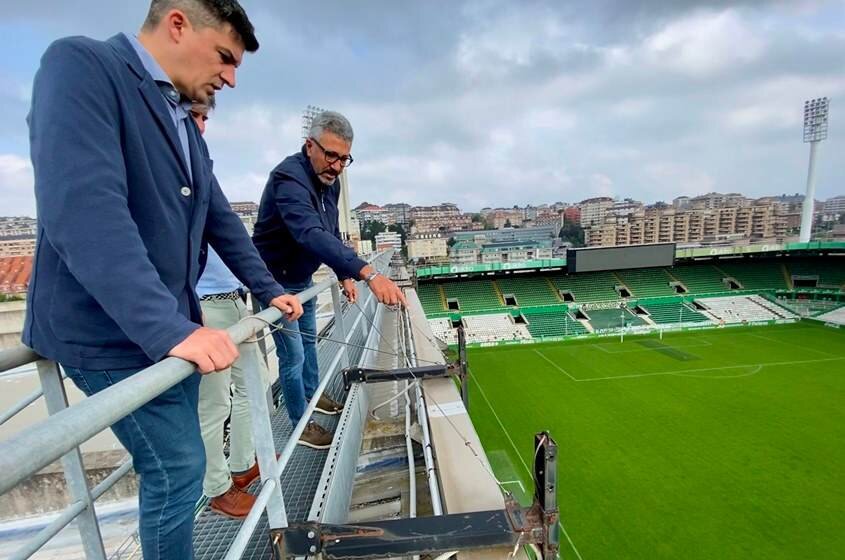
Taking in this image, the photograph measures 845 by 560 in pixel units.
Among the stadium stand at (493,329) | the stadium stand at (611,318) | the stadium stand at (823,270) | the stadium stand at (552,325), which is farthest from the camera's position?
the stadium stand at (823,270)

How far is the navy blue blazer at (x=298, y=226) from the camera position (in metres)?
2.04

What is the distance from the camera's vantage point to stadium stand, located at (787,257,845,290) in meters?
24.3

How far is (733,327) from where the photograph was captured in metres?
21.5

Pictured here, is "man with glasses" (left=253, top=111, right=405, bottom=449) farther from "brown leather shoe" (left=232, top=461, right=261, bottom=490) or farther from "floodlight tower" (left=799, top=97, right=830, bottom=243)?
"floodlight tower" (left=799, top=97, right=830, bottom=243)

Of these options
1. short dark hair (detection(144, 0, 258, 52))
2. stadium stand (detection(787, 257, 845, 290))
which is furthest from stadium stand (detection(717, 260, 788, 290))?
short dark hair (detection(144, 0, 258, 52))

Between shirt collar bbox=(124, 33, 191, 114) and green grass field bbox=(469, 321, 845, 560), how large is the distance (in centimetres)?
915

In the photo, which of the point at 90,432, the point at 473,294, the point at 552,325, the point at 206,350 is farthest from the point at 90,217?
the point at 473,294

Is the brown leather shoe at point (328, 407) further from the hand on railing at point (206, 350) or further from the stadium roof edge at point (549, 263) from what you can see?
the stadium roof edge at point (549, 263)

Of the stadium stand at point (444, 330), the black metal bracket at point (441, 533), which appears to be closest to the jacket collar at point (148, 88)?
the black metal bracket at point (441, 533)

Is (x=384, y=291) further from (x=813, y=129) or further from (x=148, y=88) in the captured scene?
(x=813, y=129)

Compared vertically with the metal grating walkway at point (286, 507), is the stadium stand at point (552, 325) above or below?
below

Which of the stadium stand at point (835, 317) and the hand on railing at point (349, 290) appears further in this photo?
the stadium stand at point (835, 317)

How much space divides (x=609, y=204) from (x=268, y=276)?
325 feet

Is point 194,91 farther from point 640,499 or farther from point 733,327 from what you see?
point 733,327
